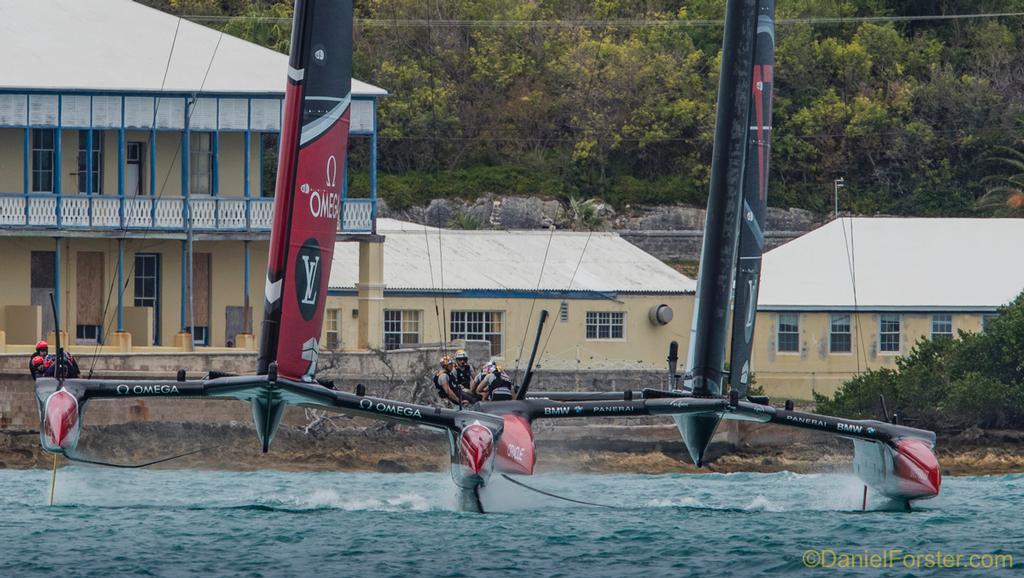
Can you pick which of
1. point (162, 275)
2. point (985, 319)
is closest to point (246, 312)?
point (162, 275)

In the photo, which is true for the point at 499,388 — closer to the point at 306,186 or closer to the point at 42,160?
the point at 306,186

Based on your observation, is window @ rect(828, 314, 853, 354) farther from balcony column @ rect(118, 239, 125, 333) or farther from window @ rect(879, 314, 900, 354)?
balcony column @ rect(118, 239, 125, 333)

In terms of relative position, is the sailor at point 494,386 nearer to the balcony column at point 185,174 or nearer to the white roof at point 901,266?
the balcony column at point 185,174

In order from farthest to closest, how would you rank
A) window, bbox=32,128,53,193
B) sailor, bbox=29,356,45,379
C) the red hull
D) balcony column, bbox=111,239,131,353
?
window, bbox=32,128,53,193 < balcony column, bbox=111,239,131,353 < sailor, bbox=29,356,45,379 < the red hull

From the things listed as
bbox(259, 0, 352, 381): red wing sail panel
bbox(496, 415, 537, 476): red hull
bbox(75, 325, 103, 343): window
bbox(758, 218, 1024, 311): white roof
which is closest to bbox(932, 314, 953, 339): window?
bbox(758, 218, 1024, 311): white roof

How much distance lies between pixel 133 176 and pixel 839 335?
48.1ft

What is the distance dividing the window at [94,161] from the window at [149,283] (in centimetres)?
157

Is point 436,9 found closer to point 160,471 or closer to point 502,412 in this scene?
point 160,471

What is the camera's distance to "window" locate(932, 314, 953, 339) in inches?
1683

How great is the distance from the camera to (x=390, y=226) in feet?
157

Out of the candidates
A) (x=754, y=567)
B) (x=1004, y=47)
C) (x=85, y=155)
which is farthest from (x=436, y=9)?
(x=754, y=567)

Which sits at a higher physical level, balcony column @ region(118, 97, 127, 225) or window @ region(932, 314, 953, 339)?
balcony column @ region(118, 97, 127, 225)

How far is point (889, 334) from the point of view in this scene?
141 ft

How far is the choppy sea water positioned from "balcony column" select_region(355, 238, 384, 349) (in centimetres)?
1064
